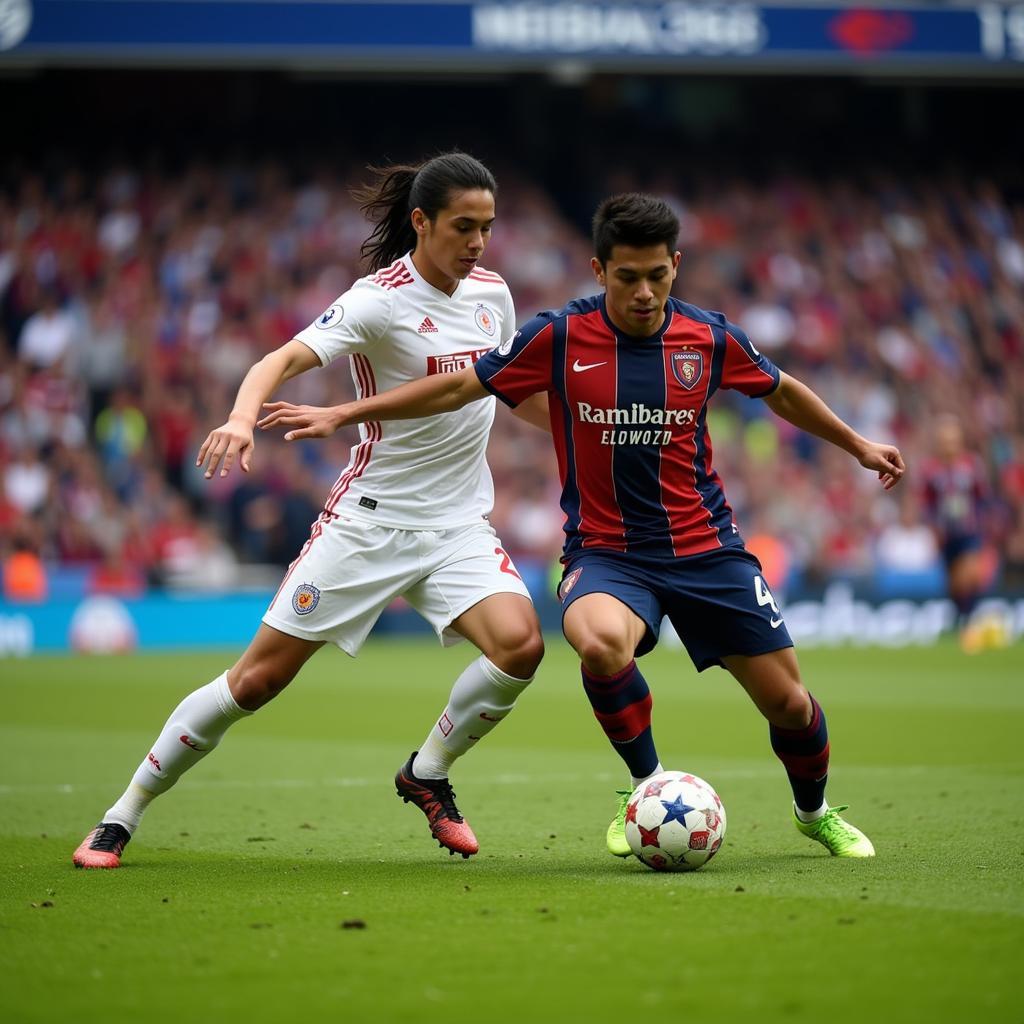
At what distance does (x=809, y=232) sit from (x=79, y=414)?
40.1 feet

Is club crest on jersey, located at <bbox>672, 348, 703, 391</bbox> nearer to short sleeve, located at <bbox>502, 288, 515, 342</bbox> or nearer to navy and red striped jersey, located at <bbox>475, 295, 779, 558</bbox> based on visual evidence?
navy and red striped jersey, located at <bbox>475, 295, 779, 558</bbox>

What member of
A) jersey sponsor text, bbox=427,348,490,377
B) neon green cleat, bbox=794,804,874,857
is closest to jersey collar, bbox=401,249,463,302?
jersey sponsor text, bbox=427,348,490,377

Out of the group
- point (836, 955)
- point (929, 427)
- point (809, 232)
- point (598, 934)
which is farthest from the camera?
point (809, 232)

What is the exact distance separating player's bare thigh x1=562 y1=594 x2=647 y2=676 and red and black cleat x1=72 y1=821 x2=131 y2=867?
5.72 feet

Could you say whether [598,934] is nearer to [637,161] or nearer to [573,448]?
[573,448]

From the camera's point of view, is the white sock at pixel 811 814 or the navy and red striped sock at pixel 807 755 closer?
the navy and red striped sock at pixel 807 755

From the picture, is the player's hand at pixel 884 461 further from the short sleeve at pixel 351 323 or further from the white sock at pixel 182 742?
the white sock at pixel 182 742

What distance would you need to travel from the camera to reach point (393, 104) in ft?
91.4

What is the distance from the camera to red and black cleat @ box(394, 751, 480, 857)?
237 inches

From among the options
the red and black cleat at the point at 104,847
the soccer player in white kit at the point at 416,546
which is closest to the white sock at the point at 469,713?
the soccer player in white kit at the point at 416,546

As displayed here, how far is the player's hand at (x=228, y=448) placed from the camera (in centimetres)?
516

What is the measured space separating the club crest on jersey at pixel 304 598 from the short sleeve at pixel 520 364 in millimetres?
943

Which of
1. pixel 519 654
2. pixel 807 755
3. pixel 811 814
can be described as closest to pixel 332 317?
pixel 519 654

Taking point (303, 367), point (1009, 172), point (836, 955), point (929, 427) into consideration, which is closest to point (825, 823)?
point (836, 955)
